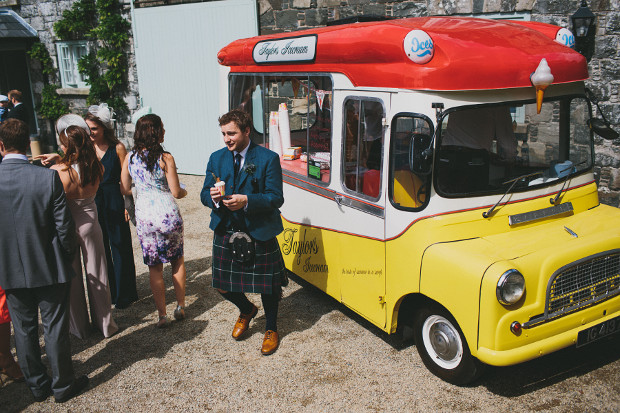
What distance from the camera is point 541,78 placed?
12.5ft

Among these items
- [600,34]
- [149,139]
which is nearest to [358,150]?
[149,139]

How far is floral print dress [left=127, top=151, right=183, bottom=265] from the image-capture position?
189 inches

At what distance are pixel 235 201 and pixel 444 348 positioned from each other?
6.21ft

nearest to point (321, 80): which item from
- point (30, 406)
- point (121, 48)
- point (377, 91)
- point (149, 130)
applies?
point (377, 91)

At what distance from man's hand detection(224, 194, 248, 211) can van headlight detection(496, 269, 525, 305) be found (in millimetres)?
1926

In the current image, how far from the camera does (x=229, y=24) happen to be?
10.9m

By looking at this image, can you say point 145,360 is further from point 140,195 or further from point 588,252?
point 588,252

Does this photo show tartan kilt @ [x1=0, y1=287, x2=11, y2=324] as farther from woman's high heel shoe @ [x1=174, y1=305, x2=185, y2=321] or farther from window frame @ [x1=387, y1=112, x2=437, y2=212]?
window frame @ [x1=387, y1=112, x2=437, y2=212]

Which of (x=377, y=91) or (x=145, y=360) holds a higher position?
(x=377, y=91)

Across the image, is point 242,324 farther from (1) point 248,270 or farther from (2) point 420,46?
(2) point 420,46

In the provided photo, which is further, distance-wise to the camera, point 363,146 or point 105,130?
point 105,130

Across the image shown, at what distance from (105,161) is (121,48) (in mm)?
8999

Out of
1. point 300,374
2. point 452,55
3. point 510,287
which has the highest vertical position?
point 452,55

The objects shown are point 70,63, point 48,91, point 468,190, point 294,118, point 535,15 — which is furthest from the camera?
point 48,91
